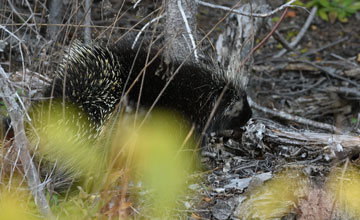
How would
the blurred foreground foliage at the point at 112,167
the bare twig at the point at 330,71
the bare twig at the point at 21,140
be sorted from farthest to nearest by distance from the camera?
the bare twig at the point at 330,71 → the blurred foreground foliage at the point at 112,167 → the bare twig at the point at 21,140

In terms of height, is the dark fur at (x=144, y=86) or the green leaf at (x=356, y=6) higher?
the green leaf at (x=356, y=6)

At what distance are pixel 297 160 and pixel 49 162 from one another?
206cm

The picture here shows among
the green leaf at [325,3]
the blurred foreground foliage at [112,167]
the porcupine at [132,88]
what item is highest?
the green leaf at [325,3]

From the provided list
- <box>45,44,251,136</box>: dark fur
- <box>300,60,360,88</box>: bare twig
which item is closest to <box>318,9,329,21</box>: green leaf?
<box>300,60,360,88</box>: bare twig

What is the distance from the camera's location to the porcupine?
432cm

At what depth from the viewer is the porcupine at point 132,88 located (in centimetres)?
432

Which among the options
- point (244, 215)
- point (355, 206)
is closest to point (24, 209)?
point (244, 215)

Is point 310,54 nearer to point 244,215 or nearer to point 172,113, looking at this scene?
point 172,113

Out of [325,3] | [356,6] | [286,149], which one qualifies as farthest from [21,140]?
[356,6]

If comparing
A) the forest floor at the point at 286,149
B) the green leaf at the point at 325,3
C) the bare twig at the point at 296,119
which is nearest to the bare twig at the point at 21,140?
the forest floor at the point at 286,149

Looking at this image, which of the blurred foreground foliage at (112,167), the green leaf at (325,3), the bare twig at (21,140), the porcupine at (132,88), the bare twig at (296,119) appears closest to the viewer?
the bare twig at (21,140)

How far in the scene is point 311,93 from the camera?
689cm

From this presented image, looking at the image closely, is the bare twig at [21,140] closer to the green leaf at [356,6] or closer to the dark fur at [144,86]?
the dark fur at [144,86]

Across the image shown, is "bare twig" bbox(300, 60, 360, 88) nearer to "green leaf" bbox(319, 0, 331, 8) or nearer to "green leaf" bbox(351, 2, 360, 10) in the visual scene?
"green leaf" bbox(319, 0, 331, 8)
